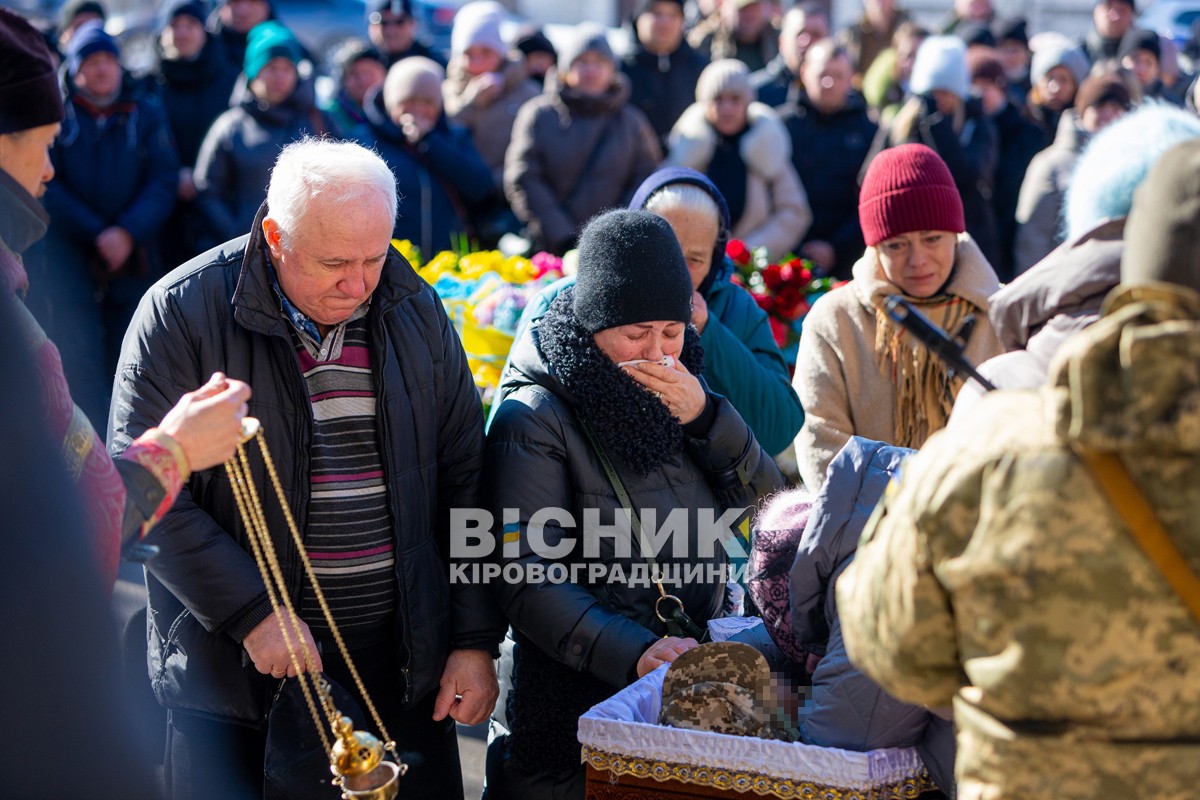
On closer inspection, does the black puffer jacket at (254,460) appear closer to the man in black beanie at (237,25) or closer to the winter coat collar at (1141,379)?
the winter coat collar at (1141,379)

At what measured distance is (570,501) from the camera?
3.30 metres

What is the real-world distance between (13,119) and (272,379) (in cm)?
79

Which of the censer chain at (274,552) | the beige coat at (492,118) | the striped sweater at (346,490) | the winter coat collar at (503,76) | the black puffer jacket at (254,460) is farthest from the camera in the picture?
the winter coat collar at (503,76)

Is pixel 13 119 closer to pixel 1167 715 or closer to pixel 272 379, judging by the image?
pixel 272 379

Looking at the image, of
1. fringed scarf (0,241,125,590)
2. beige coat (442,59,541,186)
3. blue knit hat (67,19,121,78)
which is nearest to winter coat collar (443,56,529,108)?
beige coat (442,59,541,186)

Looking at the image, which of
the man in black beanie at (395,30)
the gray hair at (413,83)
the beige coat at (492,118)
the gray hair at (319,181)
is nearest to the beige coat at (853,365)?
the gray hair at (319,181)

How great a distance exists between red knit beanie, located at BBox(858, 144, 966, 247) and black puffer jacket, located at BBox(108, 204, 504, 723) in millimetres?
1578

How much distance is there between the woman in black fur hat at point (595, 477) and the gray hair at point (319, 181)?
1.86ft

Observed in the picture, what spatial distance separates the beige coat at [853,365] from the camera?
413 centimetres

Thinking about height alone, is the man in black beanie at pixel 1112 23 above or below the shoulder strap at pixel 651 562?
above

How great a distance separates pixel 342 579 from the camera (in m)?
3.13

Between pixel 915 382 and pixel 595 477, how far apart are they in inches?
50.2

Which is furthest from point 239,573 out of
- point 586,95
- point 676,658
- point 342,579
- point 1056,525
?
point 586,95

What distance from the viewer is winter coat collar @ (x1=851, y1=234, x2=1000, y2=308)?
13.7 ft
